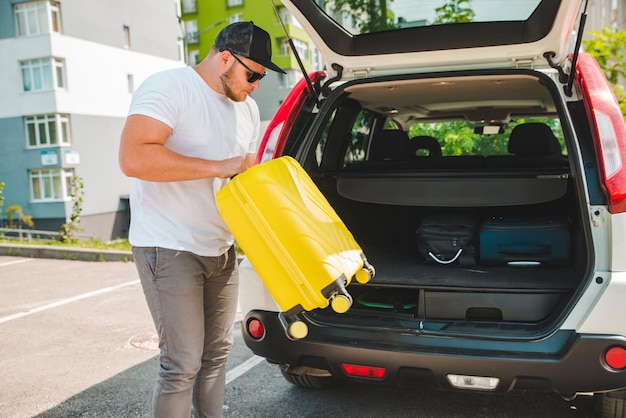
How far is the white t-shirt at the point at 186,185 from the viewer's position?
2402 millimetres

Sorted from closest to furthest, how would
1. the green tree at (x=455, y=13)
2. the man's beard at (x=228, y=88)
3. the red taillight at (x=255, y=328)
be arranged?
the man's beard at (x=228, y=88)
the red taillight at (x=255, y=328)
the green tree at (x=455, y=13)

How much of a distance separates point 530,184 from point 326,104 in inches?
50.8

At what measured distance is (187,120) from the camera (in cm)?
243

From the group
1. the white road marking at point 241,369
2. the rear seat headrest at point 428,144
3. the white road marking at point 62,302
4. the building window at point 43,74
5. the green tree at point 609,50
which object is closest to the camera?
the white road marking at point 241,369

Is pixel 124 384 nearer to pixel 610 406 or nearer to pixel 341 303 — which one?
pixel 341 303

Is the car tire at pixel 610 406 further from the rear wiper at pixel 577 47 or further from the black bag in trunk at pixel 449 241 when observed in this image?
the rear wiper at pixel 577 47

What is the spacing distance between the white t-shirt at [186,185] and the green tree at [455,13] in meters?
1.22

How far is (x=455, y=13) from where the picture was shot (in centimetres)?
311

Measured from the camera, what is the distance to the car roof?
2941 millimetres

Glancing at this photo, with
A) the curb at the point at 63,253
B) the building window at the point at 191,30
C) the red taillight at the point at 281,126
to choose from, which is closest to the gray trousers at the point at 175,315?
the red taillight at the point at 281,126

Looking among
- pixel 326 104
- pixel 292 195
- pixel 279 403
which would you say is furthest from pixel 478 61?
pixel 279 403

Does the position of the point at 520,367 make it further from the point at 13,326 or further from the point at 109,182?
the point at 109,182

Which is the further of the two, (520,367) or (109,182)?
(109,182)

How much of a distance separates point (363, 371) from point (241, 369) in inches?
58.2
